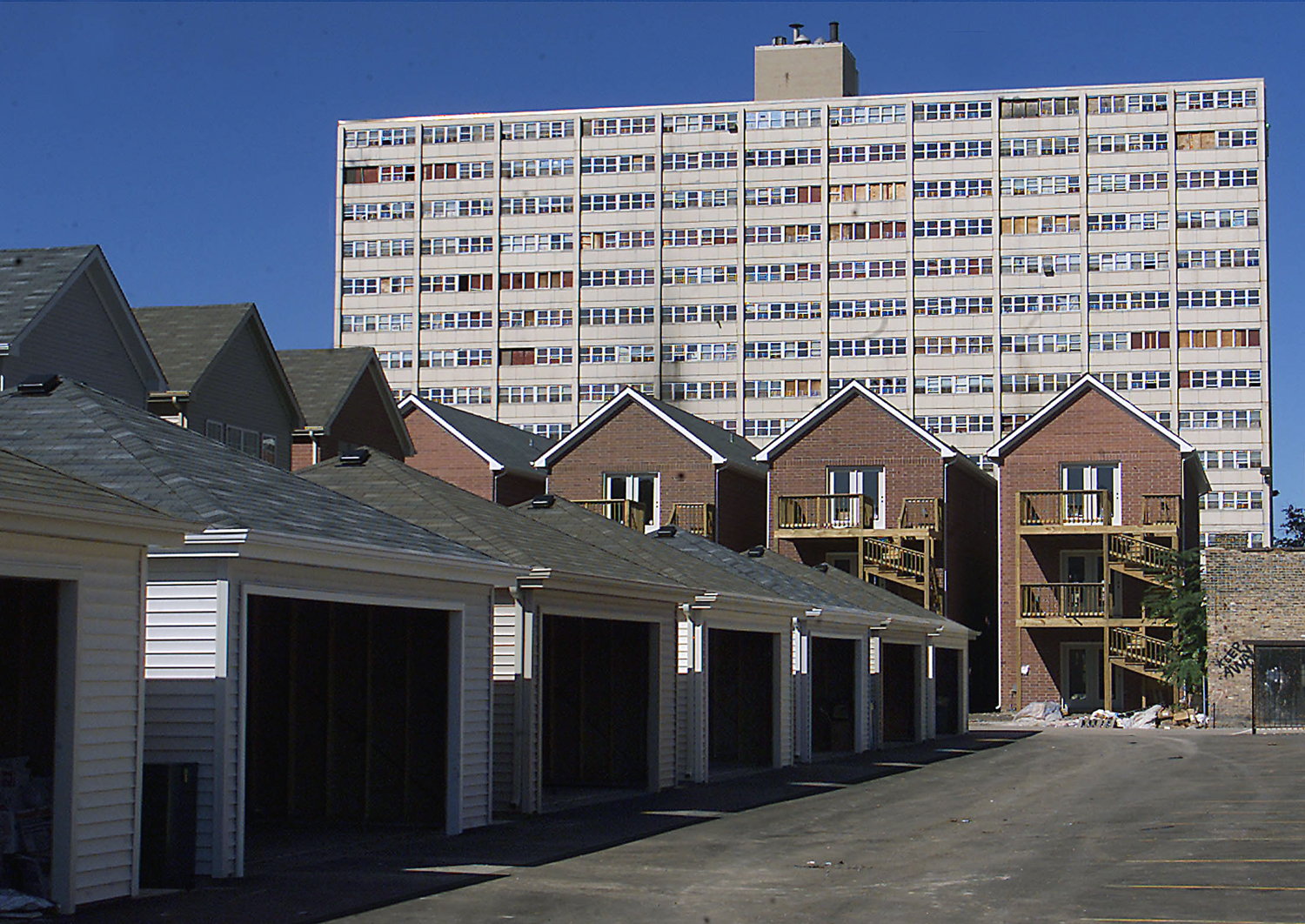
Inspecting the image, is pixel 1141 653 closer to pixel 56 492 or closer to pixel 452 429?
pixel 452 429

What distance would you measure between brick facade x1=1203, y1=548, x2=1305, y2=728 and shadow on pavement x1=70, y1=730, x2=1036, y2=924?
78.1 ft

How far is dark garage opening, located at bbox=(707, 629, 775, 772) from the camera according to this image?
34.1 m

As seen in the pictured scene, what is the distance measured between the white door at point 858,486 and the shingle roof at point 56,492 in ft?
144

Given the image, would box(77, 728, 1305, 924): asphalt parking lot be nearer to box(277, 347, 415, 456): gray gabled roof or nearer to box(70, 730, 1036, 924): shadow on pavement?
box(70, 730, 1036, 924): shadow on pavement

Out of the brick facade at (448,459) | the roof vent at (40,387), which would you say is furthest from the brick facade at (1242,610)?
the roof vent at (40,387)

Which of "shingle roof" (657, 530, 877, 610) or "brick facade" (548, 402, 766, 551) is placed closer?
"shingle roof" (657, 530, 877, 610)

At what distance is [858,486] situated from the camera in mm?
58469

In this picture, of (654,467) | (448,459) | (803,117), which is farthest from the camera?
(803,117)

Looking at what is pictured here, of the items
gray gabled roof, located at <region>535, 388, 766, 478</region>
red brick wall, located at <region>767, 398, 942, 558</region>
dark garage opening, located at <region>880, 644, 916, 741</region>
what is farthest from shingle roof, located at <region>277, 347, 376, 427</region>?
dark garage opening, located at <region>880, 644, 916, 741</region>

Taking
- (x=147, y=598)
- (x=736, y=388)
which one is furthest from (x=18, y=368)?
(x=736, y=388)

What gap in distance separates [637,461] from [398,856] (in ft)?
136

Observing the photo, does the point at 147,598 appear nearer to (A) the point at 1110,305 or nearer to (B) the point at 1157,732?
(B) the point at 1157,732

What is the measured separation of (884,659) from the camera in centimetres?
4444

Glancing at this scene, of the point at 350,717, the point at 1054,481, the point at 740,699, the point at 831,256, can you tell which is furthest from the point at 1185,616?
the point at 831,256
